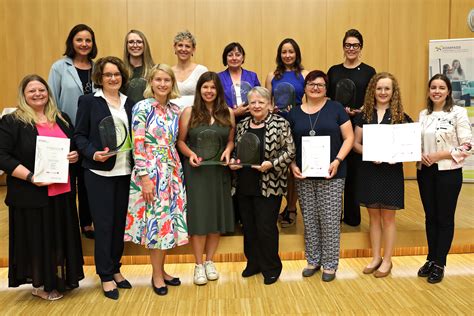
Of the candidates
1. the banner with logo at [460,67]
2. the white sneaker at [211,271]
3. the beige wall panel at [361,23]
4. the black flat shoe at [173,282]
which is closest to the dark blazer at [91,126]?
the black flat shoe at [173,282]

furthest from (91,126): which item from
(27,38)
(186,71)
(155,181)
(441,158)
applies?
(27,38)

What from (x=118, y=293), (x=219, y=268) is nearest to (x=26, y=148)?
(x=118, y=293)

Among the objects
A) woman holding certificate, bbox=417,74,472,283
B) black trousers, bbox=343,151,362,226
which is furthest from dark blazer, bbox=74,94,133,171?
woman holding certificate, bbox=417,74,472,283

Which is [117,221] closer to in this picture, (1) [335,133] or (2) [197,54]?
(1) [335,133]

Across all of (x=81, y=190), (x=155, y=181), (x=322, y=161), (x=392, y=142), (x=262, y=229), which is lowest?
(x=262, y=229)

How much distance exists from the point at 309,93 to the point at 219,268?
156 cm

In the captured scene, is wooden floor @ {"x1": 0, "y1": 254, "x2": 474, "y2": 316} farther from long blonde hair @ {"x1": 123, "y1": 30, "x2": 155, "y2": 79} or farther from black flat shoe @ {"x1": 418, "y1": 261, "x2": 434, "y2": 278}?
long blonde hair @ {"x1": 123, "y1": 30, "x2": 155, "y2": 79}

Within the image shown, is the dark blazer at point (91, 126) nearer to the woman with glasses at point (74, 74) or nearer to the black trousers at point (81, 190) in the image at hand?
the black trousers at point (81, 190)

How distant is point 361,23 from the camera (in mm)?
6781

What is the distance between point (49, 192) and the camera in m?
2.95

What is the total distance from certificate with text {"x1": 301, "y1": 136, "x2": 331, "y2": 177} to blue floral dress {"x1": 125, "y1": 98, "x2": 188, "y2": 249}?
3.03ft

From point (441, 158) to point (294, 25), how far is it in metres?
4.05

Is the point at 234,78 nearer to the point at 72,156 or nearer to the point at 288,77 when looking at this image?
the point at 288,77

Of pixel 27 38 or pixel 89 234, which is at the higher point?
pixel 27 38
